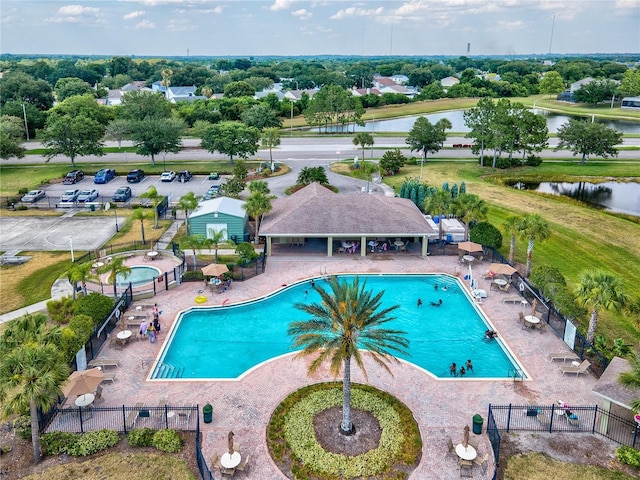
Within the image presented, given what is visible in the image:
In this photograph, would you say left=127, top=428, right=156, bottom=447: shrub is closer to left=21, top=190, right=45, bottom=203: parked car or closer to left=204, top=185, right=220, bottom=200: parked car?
left=204, top=185, right=220, bottom=200: parked car

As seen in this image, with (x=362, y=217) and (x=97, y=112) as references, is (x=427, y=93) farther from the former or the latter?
(x=362, y=217)

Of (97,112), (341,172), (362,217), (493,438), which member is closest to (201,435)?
(493,438)

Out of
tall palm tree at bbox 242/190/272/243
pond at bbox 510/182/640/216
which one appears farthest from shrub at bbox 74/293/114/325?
pond at bbox 510/182/640/216

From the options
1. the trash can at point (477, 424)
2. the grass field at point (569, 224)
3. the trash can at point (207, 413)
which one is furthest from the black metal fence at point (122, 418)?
the grass field at point (569, 224)

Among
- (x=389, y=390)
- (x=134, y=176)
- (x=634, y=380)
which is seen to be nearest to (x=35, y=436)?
(x=389, y=390)

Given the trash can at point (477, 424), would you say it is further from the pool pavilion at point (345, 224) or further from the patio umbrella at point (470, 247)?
the pool pavilion at point (345, 224)
